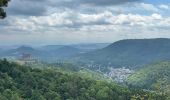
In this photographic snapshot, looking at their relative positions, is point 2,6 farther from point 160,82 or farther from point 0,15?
point 160,82

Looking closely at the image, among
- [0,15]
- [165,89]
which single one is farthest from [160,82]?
[0,15]

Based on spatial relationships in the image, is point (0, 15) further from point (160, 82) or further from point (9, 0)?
point (160, 82)

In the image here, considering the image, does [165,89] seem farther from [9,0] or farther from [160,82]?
[9,0]

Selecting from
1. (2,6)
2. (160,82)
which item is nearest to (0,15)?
(2,6)

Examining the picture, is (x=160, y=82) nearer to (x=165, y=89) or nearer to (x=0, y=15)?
(x=165, y=89)

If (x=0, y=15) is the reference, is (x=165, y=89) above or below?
below
